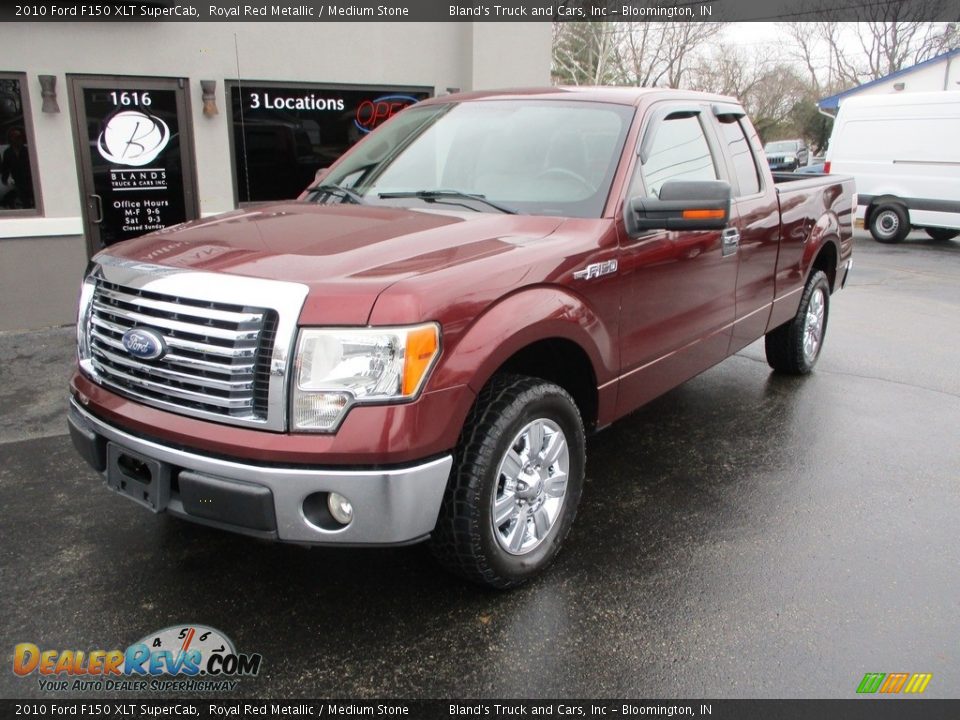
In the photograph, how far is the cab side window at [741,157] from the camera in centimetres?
471

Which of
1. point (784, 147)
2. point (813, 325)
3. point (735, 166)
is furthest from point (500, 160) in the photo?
point (784, 147)

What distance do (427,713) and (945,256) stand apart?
14.8 metres

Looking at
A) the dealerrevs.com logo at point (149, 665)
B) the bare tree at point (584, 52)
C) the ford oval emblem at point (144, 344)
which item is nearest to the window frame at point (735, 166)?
the ford oval emblem at point (144, 344)

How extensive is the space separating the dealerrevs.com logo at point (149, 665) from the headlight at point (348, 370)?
0.89 metres

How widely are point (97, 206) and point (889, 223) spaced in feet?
48.3

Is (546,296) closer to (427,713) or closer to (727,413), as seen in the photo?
(427,713)

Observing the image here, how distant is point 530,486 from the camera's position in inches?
121

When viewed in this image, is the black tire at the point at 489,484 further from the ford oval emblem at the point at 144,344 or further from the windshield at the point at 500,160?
the ford oval emblem at the point at 144,344

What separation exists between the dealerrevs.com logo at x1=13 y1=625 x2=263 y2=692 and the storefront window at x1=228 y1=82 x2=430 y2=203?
5.89 m

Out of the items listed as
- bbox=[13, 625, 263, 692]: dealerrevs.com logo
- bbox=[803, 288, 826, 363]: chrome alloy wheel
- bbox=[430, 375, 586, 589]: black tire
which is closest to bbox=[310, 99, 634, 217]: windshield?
bbox=[430, 375, 586, 589]: black tire

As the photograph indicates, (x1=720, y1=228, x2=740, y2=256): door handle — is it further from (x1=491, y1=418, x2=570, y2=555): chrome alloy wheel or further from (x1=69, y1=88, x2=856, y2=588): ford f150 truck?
(x1=491, y1=418, x2=570, y2=555): chrome alloy wheel

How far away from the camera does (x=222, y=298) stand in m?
2.57

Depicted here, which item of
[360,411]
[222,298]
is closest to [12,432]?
[222,298]

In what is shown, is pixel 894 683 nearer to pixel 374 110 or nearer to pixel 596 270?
pixel 596 270
